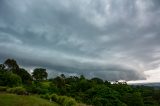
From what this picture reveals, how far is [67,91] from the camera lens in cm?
8500

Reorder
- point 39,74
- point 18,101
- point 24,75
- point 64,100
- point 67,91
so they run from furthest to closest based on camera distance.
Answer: point 39,74
point 24,75
point 67,91
point 64,100
point 18,101

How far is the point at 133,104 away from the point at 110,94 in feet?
22.6

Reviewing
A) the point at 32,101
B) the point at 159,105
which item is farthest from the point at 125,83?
the point at 32,101

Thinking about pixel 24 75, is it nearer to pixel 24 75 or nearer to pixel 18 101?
pixel 24 75

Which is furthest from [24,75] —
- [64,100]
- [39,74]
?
[64,100]

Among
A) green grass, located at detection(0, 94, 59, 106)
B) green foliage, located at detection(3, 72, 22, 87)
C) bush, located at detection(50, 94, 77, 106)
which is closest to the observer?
green grass, located at detection(0, 94, 59, 106)

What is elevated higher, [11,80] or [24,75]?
[24,75]

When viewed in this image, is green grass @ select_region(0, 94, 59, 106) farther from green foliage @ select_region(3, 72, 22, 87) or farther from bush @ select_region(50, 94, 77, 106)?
green foliage @ select_region(3, 72, 22, 87)

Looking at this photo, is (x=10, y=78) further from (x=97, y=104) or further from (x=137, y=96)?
(x=137, y=96)

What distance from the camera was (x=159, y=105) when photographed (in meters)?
85.0

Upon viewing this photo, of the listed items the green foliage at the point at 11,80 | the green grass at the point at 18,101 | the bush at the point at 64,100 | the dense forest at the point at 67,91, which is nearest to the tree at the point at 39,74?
the dense forest at the point at 67,91

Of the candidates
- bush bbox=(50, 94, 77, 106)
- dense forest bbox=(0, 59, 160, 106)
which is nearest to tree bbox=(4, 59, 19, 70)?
dense forest bbox=(0, 59, 160, 106)

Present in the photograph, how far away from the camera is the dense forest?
56856 mm

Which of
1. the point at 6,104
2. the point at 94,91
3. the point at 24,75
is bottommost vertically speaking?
the point at 6,104
